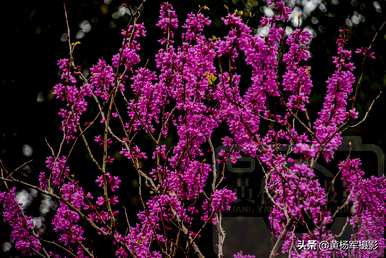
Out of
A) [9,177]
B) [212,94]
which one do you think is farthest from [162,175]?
[9,177]

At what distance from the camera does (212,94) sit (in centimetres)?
323

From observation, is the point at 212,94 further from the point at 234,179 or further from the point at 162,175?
the point at 234,179

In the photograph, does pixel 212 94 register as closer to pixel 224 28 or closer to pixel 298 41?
pixel 298 41

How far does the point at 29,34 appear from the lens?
14.3 ft

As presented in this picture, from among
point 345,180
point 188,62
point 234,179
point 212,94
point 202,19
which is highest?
point 202,19

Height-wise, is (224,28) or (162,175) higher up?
(224,28)

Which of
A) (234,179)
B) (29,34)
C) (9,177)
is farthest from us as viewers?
(234,179)

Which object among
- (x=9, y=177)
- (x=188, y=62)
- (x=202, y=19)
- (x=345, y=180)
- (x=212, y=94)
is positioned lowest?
(x=345, y=180)

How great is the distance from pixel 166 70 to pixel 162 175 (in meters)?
0.62

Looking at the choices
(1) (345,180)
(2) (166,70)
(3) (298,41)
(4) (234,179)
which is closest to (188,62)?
(2) (166,70)

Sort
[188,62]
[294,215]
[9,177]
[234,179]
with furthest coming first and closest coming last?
[234,179], [188,62], [9,177], [294,215]

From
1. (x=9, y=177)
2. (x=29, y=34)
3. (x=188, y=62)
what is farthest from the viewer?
(x=29, y=34)

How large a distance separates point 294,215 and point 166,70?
49.4 inches

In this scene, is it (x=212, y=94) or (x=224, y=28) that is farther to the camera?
(x=224, y=28)
